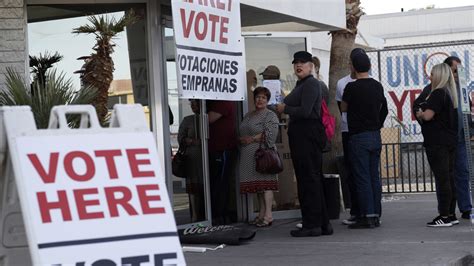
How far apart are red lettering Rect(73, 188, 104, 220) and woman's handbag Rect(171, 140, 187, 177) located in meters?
5.47

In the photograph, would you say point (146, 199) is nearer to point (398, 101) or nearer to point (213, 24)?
point (213, 24)

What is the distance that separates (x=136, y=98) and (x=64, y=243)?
5.35 meters

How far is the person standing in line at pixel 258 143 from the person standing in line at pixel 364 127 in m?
1.01

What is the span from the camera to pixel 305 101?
30.7 ft

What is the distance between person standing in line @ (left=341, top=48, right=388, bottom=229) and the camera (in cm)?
987

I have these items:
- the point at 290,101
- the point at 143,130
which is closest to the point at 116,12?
the point at 290,101

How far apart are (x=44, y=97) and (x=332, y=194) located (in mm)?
4732

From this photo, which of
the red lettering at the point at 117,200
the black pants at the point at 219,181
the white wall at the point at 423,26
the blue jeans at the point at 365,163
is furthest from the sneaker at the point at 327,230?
the white wall at the point at 423,26

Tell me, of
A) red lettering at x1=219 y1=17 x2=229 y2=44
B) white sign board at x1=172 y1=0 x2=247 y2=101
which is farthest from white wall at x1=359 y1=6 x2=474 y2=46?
red lettering at x1=219 y1=17 x2=229 y2=44

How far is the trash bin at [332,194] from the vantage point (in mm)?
10875

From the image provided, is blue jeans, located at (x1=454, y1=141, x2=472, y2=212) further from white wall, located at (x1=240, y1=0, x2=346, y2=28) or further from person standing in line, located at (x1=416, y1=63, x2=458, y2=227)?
white wall, located at (x1=240, y1=0, x2=346, y2=28)

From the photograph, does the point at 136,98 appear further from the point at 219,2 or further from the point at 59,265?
the point at 59,265

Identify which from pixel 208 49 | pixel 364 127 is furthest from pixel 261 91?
pixel 208 49

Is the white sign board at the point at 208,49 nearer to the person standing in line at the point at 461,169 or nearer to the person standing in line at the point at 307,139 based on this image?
the person standing in line at the point at 307,139
